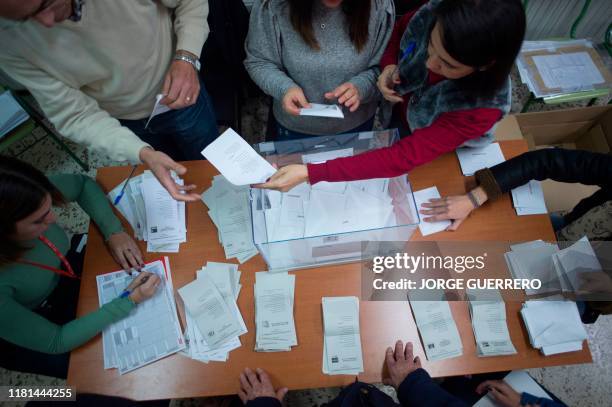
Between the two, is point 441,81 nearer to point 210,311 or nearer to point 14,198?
point 210,311

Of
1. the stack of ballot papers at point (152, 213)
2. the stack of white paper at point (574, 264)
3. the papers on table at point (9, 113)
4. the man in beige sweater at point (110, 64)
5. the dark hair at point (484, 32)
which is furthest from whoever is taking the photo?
the papers on table at point (9, 113)

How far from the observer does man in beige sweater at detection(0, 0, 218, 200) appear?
3.36ft

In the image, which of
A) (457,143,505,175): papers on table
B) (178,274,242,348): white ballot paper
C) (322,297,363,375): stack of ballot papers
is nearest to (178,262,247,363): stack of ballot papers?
(178,274,242,348): white ballot paper

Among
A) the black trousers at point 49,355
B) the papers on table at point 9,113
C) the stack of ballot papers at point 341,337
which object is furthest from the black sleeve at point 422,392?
the papers on table at point 9,113

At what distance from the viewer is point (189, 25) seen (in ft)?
4.58

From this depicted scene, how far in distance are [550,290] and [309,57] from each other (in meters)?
1.23

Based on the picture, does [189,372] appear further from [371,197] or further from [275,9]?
[275,9]

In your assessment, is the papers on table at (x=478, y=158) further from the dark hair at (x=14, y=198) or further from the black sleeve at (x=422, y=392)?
the dark hair at (x=14, y=198)

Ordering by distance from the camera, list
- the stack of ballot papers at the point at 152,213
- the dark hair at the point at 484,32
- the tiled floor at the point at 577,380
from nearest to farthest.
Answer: the dark hair at the point at 484,32
the stack of ballot papers at the point at 152,213
the tiled floor at the point at 577,380

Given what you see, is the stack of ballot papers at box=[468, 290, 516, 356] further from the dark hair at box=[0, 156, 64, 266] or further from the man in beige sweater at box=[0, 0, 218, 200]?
the dark hair at box=[0, 156, 64, 266]

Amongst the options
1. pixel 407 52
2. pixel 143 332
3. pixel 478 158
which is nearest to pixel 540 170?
pixel 478 158

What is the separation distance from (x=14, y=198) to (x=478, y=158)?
1.62 metres

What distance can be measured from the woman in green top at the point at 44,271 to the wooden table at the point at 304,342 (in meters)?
0.09

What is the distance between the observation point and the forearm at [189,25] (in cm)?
139
